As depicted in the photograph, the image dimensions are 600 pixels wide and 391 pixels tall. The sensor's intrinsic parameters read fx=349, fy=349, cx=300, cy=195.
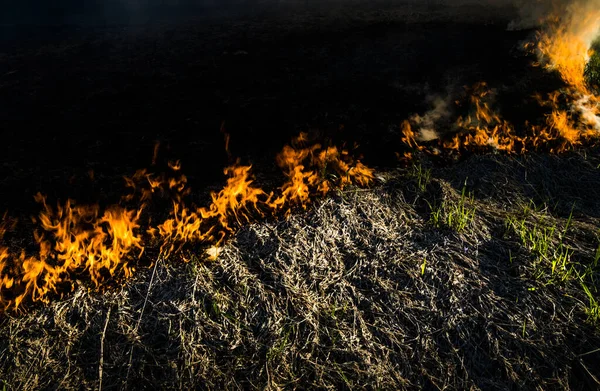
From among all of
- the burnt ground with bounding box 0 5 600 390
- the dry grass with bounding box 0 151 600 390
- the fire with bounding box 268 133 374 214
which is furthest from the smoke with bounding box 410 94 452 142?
the dry grass with bounding box 0 151 600 390

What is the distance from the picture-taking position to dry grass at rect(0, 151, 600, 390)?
1896 millimetres

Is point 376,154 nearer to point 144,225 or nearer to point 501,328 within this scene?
point 501,328

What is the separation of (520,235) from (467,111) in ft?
6.95

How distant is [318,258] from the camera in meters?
2.49

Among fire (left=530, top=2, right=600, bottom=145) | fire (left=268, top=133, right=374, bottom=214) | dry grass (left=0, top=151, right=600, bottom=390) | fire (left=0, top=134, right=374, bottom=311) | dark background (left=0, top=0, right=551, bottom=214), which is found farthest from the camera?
fire (left=530, top=2, right=600, bottom=145)

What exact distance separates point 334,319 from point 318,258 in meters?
0.48

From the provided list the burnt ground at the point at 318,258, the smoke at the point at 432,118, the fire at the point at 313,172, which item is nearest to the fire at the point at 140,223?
the fire at the point at 313,172

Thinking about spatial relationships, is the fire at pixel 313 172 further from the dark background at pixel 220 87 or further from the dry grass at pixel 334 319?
the dry grass at pixel 334 319

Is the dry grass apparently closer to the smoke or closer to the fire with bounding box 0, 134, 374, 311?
the fire with bounding box 0, 134, 374, 311

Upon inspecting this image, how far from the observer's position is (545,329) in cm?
198

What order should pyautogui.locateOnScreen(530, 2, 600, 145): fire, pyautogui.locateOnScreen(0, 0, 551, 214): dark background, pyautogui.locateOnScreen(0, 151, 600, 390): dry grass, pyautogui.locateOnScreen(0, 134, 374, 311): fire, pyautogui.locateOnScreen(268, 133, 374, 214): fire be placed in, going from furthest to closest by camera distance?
pyautogui.locateOnScreen(530, 2, 600, 145): fire
pyautogui.locateOnScreen(0, 0, 551, 214): dark background
pyautogui.locateOnScreen(268, 133, 374, 214): fire
pyautogui.locateOnScreen(0, 134, 374, 311): fire
pyautogui.locateOnScreen(0, 151, 600, 390): dry grass

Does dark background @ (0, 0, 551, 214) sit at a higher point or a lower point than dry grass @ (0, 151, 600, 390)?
higher

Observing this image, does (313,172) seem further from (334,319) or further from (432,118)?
(432,118)

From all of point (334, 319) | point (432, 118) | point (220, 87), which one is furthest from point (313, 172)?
point (220, 87)
